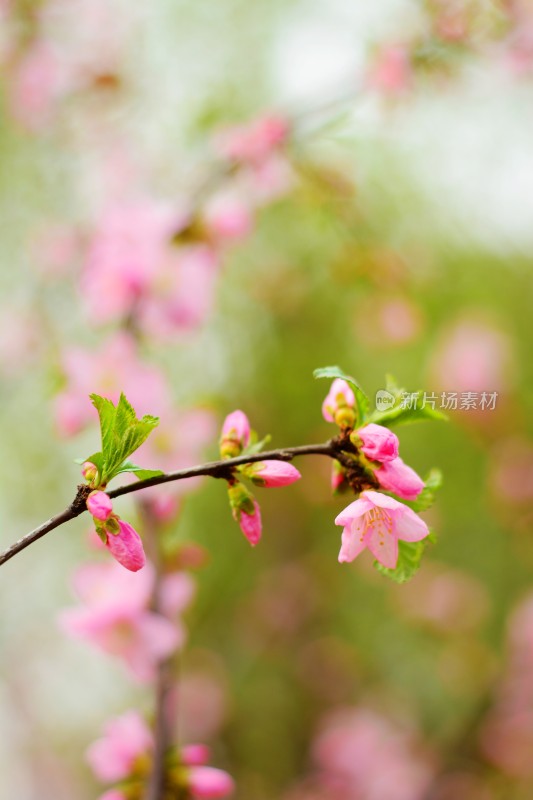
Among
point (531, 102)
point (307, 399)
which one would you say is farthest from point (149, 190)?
point (531, 102)

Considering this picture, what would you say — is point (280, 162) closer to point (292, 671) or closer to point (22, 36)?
point (22, 36)

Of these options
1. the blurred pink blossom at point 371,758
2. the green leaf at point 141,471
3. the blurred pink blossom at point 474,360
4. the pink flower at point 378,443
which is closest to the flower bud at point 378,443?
the pink flower at point 378,443

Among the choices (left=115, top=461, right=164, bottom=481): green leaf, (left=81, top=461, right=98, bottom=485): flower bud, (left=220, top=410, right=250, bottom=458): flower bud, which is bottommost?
(left=115, top=461, right=164, bottom=481): green leaf

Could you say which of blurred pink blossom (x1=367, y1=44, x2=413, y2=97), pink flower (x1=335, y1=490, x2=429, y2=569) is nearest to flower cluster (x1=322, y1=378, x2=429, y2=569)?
pink flower (x1=335, y1=490, x2=429, y2=569)

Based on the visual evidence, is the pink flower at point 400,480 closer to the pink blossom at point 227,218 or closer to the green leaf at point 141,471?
the green leaf at point 141,471

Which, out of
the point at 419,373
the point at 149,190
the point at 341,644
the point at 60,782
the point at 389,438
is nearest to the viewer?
the point at 389,438

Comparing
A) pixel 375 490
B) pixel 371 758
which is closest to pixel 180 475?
pixel 375 490

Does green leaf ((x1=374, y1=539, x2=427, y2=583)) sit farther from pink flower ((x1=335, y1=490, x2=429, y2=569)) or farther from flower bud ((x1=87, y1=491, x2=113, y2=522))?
flower bud ((x1=87, y1=491, x2=113, y2=522))
